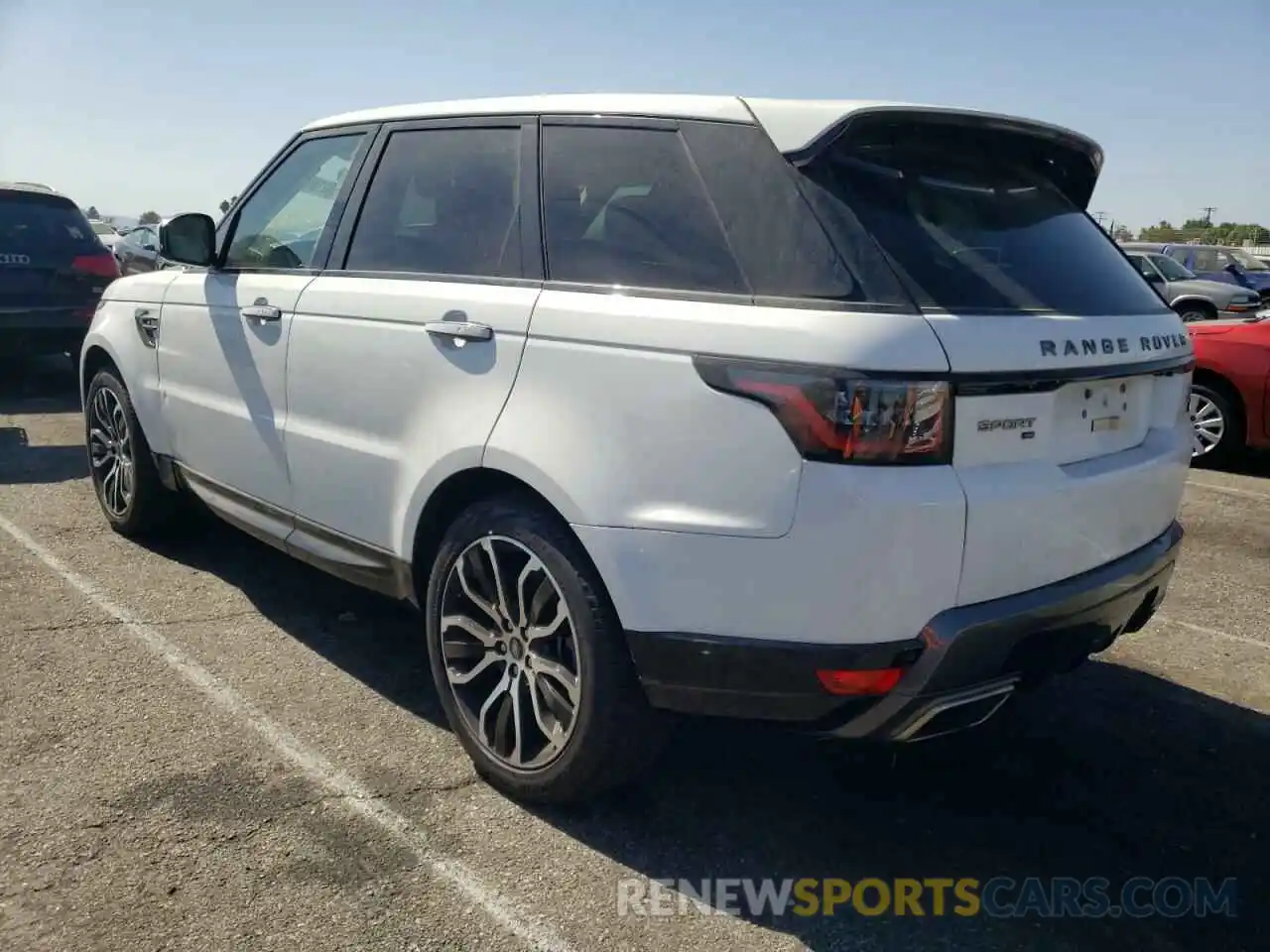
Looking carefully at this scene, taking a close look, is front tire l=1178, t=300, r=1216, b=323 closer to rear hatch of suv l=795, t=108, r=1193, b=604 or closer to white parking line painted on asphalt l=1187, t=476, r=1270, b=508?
white parking line painted on asphalt l=1187, t=476, r=1270, b=508

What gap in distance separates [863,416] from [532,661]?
3.86 feet

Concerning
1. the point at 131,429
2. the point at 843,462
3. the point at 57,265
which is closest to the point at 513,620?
the point at 843,462

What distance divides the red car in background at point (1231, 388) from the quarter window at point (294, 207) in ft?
21.7

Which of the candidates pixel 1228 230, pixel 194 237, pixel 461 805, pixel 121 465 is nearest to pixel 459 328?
pixel 461 805

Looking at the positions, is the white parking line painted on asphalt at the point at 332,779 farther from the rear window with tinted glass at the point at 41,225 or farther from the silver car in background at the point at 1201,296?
the silver car in background at the point at 1201,296

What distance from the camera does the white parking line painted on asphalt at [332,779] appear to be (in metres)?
2.54

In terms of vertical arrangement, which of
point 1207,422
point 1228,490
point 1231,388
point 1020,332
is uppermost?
point 1020,332

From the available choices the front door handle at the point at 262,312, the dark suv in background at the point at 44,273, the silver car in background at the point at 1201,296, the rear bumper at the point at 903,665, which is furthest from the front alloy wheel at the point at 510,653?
the silver car in background at the point at 1201,296

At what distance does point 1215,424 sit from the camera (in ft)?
26.8

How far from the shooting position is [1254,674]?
4.20 meters

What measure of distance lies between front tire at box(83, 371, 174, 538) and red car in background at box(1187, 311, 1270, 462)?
22.9 ft

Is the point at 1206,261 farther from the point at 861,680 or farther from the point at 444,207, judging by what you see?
the point at 861,680

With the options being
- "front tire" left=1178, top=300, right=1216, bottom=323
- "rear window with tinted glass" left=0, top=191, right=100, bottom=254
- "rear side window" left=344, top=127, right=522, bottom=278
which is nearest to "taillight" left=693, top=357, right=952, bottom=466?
"rear side window" left=344, top=127, right=522, bottom=278

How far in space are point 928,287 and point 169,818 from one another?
238 centimetres
